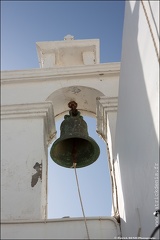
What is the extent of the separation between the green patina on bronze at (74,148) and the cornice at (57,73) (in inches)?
29.0

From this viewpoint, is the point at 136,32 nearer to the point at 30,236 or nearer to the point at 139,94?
the point at 139,94

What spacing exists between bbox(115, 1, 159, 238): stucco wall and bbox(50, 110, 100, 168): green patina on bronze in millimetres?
940

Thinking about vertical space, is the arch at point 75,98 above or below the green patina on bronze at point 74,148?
above

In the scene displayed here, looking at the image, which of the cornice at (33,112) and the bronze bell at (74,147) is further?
the cornice at (33,112)

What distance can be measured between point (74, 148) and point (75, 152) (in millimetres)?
46

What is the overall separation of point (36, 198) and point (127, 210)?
0.93m

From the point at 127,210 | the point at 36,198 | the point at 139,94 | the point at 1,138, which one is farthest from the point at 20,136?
the point at 139,94

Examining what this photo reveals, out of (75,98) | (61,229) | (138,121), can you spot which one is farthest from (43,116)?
(138,121)

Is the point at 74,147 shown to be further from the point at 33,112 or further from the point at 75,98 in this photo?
the point at 75,98

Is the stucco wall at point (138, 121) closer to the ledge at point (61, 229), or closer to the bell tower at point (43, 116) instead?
the ledge at point (61, 229)

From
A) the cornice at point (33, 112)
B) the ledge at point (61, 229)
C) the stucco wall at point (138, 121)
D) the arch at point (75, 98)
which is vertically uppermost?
the arch at point (75, 98)

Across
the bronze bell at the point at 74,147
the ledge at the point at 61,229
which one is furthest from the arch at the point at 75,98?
the ledge at the point at 61,229

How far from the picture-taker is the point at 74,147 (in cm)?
441

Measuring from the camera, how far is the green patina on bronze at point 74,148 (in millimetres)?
4320
